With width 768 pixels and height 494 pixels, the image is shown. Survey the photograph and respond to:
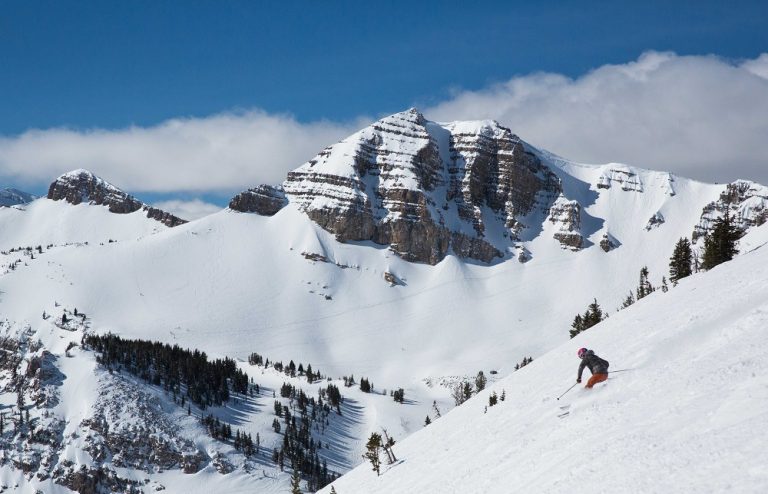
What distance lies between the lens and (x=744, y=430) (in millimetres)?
12414

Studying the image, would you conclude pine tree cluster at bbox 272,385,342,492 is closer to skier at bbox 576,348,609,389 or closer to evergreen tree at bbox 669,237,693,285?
evergreen tree at bbox 669,237,693,285

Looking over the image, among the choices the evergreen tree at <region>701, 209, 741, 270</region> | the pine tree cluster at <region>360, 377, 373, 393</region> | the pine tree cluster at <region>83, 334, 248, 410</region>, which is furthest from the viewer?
the pine tree cluster at <region>360, 377, 373, 393</region>

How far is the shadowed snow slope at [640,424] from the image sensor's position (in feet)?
41.0

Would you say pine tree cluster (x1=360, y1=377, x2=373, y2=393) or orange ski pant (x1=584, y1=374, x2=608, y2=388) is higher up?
orange ski pant (x1=584, y1=374, x2=608, y2=388)

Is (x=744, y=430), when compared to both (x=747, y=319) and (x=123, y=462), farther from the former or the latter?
(x=123, y=462)

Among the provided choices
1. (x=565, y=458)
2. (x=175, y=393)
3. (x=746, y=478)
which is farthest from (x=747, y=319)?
(x=175, y=393)

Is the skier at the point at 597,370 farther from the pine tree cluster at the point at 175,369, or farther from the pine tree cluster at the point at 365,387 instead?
the pine tree cluster at the point at 365,387

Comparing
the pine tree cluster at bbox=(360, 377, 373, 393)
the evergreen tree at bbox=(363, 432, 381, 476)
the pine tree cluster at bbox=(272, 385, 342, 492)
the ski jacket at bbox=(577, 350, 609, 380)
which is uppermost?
the ski jacket at bbox=(577, 350, 609, 380)

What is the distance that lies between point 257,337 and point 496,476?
7078 inches

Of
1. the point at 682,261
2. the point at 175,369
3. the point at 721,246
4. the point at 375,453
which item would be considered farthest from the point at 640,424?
the point at 175,369

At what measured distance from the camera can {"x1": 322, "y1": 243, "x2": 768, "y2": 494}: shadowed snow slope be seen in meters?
12.5

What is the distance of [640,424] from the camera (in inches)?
625

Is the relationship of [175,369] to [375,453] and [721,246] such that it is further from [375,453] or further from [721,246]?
[375,453]

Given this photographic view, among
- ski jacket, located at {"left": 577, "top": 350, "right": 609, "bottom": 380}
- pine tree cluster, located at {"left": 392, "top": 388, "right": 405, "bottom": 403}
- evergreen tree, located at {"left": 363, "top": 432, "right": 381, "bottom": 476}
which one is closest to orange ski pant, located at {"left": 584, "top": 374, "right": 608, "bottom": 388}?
ski jacket, located at {"left": 577, "top": 350, "right": 609, "bottom": 380}
